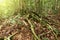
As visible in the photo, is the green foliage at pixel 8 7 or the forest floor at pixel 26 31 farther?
the green foliage at pixel 8 7

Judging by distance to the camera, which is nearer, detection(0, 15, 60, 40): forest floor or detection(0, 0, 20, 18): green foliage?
detection(0, 15, 60, 40): forest floor

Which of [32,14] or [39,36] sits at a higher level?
[32,14]

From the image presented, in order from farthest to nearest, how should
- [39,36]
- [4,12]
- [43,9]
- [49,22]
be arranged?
[43,9]
[4,12]
[49,22]
[39,36]

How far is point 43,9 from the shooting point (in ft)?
21.5

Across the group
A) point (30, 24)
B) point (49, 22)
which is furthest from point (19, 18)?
point (49, 22)

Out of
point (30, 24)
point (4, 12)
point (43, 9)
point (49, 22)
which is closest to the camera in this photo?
point (30, 24)

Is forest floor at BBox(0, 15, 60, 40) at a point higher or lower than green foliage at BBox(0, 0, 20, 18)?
lower

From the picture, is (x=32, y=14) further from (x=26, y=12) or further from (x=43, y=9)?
(x=43, y=9)

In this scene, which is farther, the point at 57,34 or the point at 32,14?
the point at 32,14

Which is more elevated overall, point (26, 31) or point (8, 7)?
point (8, 7)

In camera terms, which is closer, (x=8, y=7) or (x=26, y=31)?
(x=26, y=31)

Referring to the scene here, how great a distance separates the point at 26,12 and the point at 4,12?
861mm

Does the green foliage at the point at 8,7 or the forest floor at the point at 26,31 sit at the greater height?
the green foliage at the point at 8,7

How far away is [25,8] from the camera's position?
6.00 meters
